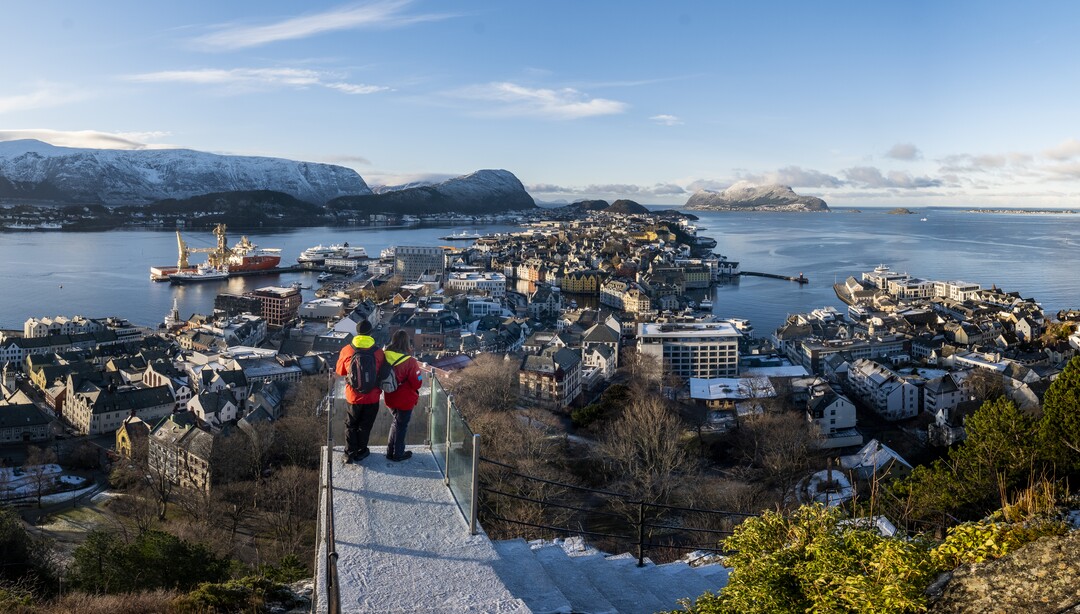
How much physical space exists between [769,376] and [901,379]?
51.9 inches

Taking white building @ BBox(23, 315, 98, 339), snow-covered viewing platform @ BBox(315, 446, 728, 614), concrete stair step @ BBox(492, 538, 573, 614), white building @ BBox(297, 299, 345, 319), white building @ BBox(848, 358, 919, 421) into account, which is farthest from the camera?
white building @ BBox(297, 299, 345, 319)

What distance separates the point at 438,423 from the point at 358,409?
184mm

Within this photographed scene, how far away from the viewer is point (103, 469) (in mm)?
5688

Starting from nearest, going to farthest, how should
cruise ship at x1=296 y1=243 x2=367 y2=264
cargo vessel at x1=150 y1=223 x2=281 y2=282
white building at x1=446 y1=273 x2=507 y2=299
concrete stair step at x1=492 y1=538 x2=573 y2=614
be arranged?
concrete stair step at x1=492 y1=538 x2=573 y2=614 → white building at x1=446 y1=273 x2=507 y2=299 → cargo vessel at x1=150 y1=223 x2=281 y2=282 → cruise ship at x1=296 y1=243 x2=367 y2=264

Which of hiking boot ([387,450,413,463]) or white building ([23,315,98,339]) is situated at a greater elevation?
hiking boot ([387,450,413,463])

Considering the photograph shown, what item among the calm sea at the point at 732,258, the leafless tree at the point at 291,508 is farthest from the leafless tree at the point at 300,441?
the calm sea at the point at 732,258

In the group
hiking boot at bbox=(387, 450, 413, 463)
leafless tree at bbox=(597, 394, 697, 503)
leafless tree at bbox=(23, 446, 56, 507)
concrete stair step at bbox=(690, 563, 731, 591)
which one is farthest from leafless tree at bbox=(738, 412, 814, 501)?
leafless tree at bbox=(23, 446, 56, 507)

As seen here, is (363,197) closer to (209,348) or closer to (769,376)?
(209,348)

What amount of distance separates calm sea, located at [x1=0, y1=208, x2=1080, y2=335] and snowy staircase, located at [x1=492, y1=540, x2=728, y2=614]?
1106 centimetres

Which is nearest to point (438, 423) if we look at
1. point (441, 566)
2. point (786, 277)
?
point (441, 566)

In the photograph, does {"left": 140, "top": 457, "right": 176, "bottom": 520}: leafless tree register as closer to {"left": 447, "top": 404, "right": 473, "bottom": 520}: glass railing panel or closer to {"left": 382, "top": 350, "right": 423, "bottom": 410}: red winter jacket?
{"left": 382, "top": 350, "right": 423, "bottom": 410}: red winter jacket

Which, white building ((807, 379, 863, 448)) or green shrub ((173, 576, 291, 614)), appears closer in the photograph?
Answer: green shrub ((173, 576, 291, 614))

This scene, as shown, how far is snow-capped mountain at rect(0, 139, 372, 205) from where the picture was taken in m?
46.9

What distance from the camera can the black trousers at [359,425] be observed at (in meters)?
1.56
